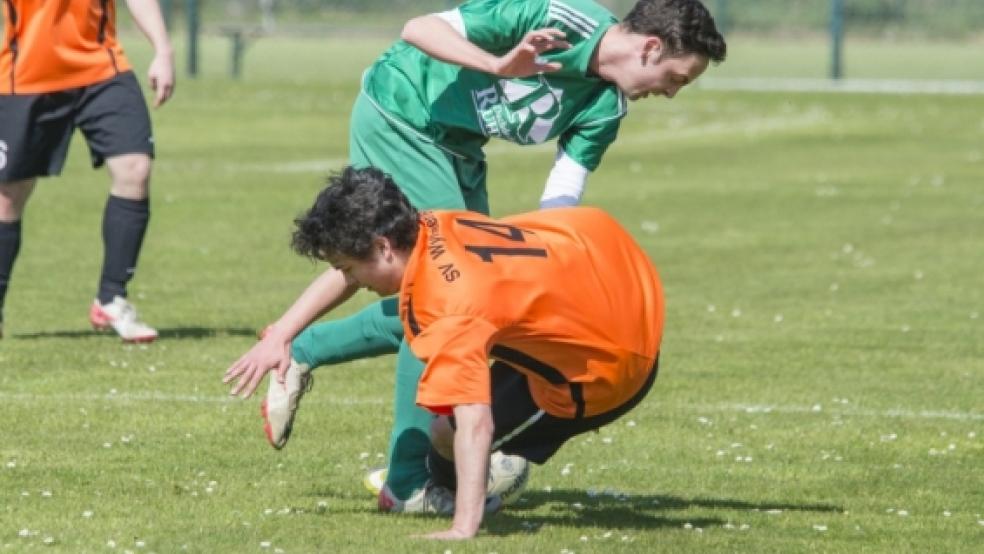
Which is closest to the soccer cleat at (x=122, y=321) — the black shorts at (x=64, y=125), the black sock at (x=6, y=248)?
the black sock at (x=6, y=248)

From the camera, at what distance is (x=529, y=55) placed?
6781 mm

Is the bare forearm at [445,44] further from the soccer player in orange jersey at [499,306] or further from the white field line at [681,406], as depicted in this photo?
the white field line at [681,406]

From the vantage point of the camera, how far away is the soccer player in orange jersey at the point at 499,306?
6.02m

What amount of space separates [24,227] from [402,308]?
1046cm

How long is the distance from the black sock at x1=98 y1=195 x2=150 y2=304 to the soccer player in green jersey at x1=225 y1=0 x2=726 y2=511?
140 inches

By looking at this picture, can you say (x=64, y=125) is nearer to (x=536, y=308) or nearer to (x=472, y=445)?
(x=536, y=308)

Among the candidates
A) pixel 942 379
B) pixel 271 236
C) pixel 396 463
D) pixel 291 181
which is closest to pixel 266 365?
pixel 396 463

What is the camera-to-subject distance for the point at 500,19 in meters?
7.28

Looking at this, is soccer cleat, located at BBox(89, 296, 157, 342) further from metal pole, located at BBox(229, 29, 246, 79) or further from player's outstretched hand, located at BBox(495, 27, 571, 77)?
metal pole, located at BBox(229, 29, 246, 79)

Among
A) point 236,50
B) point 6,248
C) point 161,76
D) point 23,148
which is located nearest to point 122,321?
point 6,248

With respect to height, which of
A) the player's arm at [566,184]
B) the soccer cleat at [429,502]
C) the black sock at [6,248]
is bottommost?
the black sock at [6,248]

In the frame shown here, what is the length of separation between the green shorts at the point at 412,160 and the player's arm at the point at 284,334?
63 cm

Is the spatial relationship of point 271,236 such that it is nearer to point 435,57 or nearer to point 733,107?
point 435,57

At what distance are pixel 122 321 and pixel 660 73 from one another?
4.65 metres
